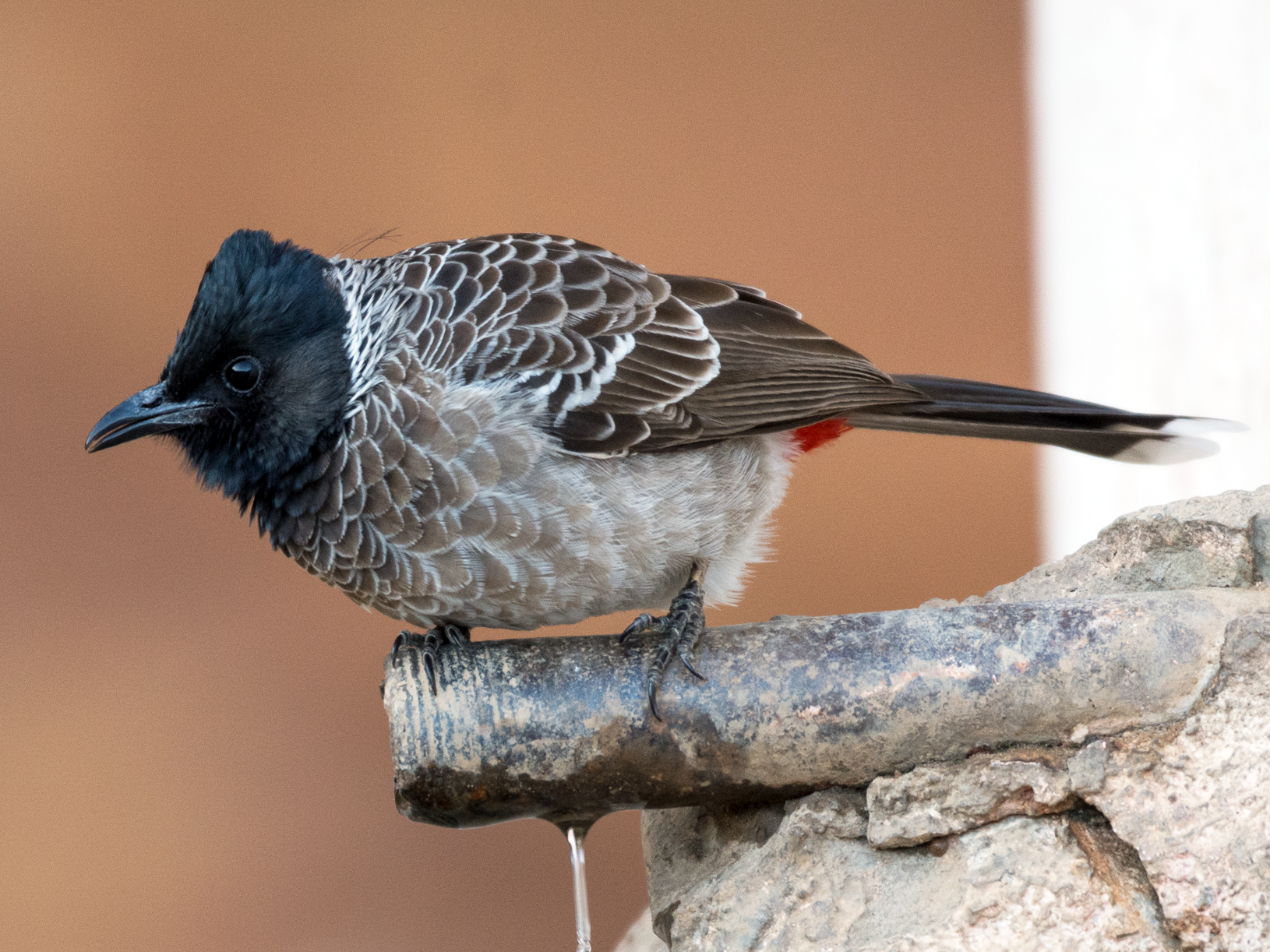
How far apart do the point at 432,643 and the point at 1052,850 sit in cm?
96

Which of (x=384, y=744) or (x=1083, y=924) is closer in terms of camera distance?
(x=1083, y=924)

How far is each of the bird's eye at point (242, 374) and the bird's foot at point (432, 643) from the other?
1.53 ft

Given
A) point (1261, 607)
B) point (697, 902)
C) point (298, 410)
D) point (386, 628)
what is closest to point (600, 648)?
point (697, 902)

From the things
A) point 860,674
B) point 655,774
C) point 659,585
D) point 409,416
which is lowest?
point 655,774

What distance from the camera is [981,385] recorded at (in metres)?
2.15

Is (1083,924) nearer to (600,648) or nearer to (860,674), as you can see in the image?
(860,674)

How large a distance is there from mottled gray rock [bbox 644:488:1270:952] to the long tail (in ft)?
1.29

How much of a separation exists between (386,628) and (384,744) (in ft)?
1.09

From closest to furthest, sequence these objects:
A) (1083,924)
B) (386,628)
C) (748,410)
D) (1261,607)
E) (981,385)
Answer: (1083,924)
(1261,607)
(748,410)
(981,385)
(386,628)

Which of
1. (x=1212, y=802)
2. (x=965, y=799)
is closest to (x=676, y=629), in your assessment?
(x=965, y=799)

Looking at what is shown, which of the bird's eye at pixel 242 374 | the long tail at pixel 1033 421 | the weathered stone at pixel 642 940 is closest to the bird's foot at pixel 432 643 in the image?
the bird's eye at pixel 242 374

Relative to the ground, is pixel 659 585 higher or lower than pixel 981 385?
lower

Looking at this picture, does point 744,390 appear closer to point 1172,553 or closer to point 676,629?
point 676,629

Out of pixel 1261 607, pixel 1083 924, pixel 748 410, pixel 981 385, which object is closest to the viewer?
pixel 1083 924
